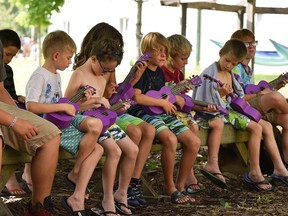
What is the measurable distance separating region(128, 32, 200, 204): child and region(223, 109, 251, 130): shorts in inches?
35.6

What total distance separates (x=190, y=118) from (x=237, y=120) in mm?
723

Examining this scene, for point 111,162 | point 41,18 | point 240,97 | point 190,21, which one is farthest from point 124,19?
point 111,162

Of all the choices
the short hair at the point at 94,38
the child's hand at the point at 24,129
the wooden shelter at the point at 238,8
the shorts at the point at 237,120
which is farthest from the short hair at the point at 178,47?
the wooden shelter at the point at 238,8

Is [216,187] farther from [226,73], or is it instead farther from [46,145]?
[46,145]

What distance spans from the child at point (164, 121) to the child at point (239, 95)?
31.2 inches

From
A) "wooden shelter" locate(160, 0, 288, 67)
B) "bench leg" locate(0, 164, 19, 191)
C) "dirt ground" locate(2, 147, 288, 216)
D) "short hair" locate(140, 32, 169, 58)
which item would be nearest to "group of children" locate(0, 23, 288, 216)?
"short hair" locate(140, 32, 169, 58)

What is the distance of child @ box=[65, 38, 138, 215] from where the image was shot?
5.52 meters

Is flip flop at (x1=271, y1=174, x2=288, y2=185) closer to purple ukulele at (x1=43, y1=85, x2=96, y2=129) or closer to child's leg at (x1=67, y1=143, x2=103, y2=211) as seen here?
child's leg at (x1=67, y1=143, x2=103, y2=211)

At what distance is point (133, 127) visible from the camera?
599 centimetres

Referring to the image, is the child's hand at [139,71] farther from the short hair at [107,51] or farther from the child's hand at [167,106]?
the short hair at [107,51]

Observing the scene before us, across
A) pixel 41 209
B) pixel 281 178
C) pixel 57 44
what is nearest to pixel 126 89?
pixel 57 44

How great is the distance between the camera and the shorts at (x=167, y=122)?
20.6 feet

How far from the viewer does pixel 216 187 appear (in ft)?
23.5

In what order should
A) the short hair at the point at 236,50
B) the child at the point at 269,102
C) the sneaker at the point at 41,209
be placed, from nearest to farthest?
the sneaker at the point at 41,209 < the short hair at the point at 236,50 < the child at the point at 269,102
